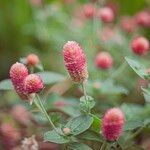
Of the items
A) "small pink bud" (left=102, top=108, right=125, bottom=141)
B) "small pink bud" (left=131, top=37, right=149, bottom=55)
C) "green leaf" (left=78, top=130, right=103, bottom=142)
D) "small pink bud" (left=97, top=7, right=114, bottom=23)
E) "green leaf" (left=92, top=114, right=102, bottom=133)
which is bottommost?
"green leaf" (left=78, top=130, right=103, bottom=142)

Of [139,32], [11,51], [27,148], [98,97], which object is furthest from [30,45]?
[27,148]

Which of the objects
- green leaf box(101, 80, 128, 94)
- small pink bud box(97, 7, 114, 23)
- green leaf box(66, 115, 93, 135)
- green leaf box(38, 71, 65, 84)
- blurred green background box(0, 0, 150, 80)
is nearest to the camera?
green leaf box(66, 115, 93, 135)

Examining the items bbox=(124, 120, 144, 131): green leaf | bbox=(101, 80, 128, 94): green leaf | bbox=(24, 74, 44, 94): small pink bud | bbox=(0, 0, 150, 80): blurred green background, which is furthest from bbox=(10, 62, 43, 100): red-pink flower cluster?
bbox=(0, 0, 150, 80): blurred green background

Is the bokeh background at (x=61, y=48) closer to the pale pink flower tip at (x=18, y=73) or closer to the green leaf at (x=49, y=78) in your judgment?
the green leaf at (x=49, y=78)

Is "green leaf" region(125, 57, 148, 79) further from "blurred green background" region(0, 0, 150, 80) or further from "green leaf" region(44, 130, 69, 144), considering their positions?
"blurred green background" region(0, 0, 150, 80)

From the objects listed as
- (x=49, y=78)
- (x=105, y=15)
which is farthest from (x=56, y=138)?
(x=105, y=15)

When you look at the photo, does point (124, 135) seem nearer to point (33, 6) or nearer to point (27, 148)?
point (27, 148)
